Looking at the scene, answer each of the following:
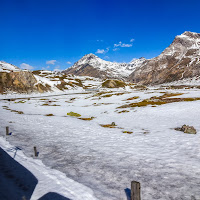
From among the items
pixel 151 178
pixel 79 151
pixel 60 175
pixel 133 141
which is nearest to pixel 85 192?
pixel 60 175

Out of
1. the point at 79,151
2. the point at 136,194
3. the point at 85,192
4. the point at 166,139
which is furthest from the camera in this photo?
the point at 166,139

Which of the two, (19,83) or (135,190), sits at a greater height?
(19,83)

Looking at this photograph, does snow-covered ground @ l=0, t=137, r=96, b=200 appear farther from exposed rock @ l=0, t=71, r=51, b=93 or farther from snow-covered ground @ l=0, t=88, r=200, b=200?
→ exposed rock @ l=0, t=71, r=51, b=93

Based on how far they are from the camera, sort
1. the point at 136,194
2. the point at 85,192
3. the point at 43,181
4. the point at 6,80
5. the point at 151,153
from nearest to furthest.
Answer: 1. the point at 136,194
2. the point at 85,192
3. the point at 43,181
4. the point at 151,153
5. the point at 6,80

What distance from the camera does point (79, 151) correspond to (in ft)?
52.5

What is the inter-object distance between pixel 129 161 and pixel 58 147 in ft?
27.3

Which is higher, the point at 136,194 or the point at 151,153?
the point at 136,194

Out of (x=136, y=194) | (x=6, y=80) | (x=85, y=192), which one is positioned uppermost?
(x=6, y=80)

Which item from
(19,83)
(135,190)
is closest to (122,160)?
(135,190)

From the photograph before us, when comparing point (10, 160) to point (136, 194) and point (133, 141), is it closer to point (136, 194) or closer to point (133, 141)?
point (136, 194)

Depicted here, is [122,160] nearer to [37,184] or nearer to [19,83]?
[37,184]

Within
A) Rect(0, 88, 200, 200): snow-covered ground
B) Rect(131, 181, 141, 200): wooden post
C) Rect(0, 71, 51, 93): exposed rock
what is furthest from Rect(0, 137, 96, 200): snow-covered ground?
Rect(0, 71, 51, 93): exposed rock

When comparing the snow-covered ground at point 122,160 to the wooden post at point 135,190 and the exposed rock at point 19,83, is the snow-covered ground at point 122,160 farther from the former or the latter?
the exposed rock at point 19,83

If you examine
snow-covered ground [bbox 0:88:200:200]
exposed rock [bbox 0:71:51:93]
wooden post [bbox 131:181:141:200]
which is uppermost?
exposed rock [bbox 0:71:51:93]
